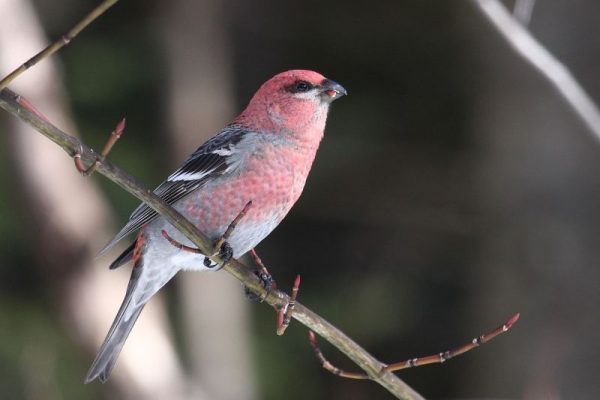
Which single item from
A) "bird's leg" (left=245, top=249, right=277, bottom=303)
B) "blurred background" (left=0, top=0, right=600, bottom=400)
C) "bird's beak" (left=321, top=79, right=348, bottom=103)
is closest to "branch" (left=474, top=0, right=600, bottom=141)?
"bird's beak" (left=321, top=79, right=348, bottom=103)

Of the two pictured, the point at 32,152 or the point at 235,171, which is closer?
the point at 235,171

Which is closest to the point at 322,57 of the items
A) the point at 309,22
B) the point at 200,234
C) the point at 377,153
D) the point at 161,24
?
the point at 309,22

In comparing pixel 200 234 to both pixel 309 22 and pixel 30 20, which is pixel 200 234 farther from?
pixel 309 22

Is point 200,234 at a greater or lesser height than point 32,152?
lesser

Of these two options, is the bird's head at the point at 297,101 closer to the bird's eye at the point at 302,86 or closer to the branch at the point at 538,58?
the bird's eye at the point at 302,86

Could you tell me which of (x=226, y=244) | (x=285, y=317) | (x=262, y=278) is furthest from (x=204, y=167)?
(x=285, y=317)

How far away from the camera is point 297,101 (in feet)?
11.1

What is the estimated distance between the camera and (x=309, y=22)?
6605 mm

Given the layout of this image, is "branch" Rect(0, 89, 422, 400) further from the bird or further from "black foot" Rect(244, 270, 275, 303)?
the bird

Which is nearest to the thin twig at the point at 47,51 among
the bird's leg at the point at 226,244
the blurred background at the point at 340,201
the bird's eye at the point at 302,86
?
the bird's leg at the point at 226,244

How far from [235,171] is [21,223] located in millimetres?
3030

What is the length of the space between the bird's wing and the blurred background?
1706mm

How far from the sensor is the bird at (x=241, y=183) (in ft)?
10.8

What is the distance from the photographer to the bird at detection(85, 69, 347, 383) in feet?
10.8
